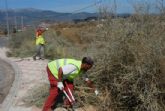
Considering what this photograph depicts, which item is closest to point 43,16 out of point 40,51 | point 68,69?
point 40,51

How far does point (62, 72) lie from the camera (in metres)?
11.2

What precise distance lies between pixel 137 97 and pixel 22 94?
445cm

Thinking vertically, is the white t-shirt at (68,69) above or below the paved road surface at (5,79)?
above

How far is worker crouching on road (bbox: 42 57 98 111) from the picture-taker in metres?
11.1

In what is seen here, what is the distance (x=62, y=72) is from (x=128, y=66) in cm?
178

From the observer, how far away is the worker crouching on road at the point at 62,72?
11.1 m

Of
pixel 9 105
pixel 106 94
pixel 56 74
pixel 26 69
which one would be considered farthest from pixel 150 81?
pixel 26 69

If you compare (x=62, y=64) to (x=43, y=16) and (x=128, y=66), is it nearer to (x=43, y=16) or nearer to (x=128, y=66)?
(x=128, y=66)

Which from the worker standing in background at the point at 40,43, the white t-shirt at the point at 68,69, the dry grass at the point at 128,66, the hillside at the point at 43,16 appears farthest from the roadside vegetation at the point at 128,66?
the worker standing in background at the point at 40,43

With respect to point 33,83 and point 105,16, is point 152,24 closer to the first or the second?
point 105,16

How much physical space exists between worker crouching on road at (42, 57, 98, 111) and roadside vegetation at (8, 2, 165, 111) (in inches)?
40.5

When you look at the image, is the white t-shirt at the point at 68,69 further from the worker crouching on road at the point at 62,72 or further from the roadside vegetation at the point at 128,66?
the roadside vegetation at the point at 128,66

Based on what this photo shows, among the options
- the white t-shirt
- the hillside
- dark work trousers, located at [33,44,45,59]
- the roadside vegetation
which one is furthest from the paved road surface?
the hillside

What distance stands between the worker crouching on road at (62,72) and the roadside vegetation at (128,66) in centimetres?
103
